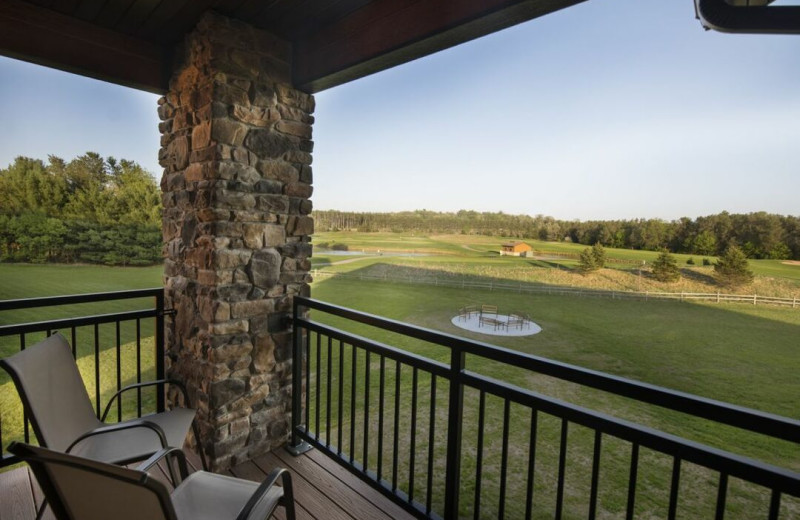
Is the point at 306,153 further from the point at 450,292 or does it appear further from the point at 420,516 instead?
the point at 450,292

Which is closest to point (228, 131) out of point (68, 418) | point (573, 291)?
point (68, 418)

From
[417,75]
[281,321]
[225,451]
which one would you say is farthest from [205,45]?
[417,75]

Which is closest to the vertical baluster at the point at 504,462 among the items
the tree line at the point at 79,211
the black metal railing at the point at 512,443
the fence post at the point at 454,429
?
the black metal railing at the point at 512,443

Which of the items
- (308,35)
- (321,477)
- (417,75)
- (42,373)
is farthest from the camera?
(417,75)

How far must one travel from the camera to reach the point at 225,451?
2.26 m

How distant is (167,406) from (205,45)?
2.55m

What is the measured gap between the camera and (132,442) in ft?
5.64

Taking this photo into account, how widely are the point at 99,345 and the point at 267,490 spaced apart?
17.0 feet

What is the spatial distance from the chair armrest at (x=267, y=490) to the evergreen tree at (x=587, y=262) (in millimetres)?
24308

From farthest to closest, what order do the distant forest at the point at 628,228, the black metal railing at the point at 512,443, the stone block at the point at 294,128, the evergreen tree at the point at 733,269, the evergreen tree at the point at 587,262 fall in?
the evergreen tree at the point at 587,262 < the evergreen tree at the point at 733,269 < the distant forest at the point at 628,228 < the stone block at the point at 294,128 < the black metal railing at the point at 512,443

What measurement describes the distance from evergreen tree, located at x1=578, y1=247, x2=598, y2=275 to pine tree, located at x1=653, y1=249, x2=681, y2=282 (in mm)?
3291

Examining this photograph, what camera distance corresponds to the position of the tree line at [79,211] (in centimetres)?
825

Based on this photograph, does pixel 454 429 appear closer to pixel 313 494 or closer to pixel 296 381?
pixel 313 494

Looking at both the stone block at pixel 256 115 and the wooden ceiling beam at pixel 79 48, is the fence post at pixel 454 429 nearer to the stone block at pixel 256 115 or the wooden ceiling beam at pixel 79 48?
the stone block at pixel 256 115
